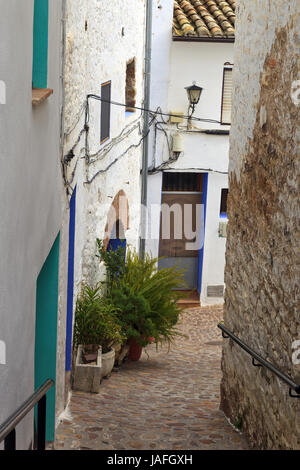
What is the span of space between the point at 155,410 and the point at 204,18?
334 inches

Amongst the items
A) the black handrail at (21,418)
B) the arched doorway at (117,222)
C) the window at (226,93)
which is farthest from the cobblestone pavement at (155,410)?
the window at (226,93)

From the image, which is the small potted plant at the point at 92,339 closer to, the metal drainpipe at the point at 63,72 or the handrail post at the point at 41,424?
the metal drainpipe at the point at 63,72

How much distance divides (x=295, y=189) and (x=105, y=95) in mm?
5391

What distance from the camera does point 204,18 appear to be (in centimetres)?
1276

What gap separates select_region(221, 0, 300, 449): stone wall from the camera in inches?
184

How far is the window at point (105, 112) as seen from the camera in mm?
9152

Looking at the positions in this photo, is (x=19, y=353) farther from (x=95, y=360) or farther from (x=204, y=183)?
→ (x=204, y=183)

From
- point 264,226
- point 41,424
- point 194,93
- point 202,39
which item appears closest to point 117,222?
point 194,93

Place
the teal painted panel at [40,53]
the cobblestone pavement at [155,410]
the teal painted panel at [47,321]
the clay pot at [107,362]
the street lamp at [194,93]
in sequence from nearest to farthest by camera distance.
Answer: the teal painted panel at [40,53]
the teal painted panel at [47,321]
the cobblestone pavement at [155,410]
the clay pot at [107,362]
the street lamp at [194,93]

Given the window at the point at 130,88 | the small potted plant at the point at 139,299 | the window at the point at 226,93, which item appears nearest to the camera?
the small potted plant at the point at 139,299

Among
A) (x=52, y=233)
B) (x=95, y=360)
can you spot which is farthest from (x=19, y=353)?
(x=95, y=360)

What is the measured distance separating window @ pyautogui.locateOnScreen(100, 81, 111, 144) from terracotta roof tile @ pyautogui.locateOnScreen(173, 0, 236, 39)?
367 cm

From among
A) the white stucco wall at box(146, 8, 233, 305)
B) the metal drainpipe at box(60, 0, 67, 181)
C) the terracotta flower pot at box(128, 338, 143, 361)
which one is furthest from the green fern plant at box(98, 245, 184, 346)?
the white stucco wall at box(146, 8, 233, 305)

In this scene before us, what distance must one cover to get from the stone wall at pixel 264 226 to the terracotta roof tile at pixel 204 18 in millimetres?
6474
